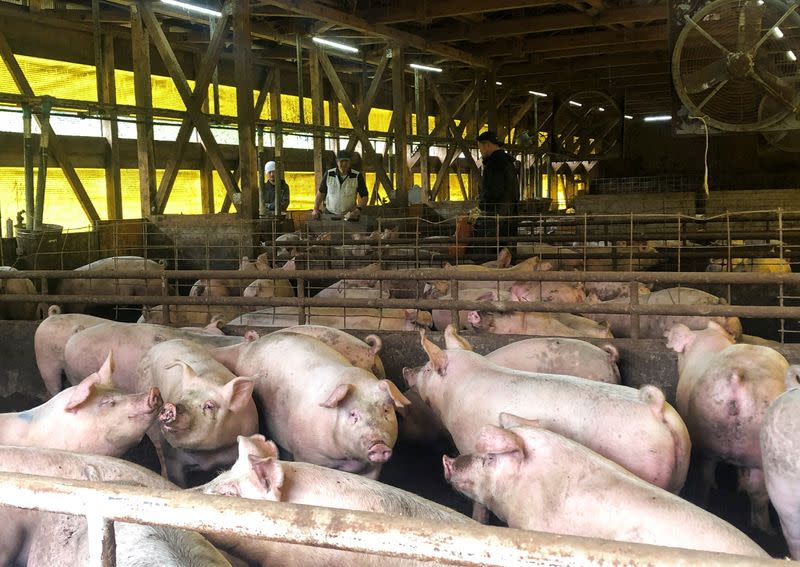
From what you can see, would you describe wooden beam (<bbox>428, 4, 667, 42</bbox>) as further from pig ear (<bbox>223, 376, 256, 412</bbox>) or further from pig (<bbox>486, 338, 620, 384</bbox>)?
pig ear (<bbox>223, 376, 256, 412</bbox>)

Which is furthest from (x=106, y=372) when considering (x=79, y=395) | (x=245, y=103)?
(x=245, y=103)

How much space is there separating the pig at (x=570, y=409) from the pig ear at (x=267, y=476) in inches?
48.7

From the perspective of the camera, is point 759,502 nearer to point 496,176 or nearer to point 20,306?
point 496,176

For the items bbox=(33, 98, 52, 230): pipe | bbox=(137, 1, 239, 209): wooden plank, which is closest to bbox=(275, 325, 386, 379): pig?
bbox=(33, 98, 52, 230): pipe

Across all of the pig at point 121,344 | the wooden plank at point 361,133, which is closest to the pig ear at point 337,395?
the pig at point 121,344

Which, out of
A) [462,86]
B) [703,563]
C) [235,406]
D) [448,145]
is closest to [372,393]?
[235,406]

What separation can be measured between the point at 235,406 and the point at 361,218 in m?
6.53

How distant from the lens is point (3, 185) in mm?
10047

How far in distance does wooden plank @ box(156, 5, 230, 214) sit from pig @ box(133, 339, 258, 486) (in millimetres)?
5573

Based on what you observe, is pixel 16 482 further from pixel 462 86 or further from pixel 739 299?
pixel 462 86

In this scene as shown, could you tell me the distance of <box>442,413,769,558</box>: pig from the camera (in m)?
2.23

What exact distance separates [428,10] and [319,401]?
Result: 8.72 metres

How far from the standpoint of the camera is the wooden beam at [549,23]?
12086 millimetres

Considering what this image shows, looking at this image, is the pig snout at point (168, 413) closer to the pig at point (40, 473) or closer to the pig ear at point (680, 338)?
the pig at point (40, 473)
